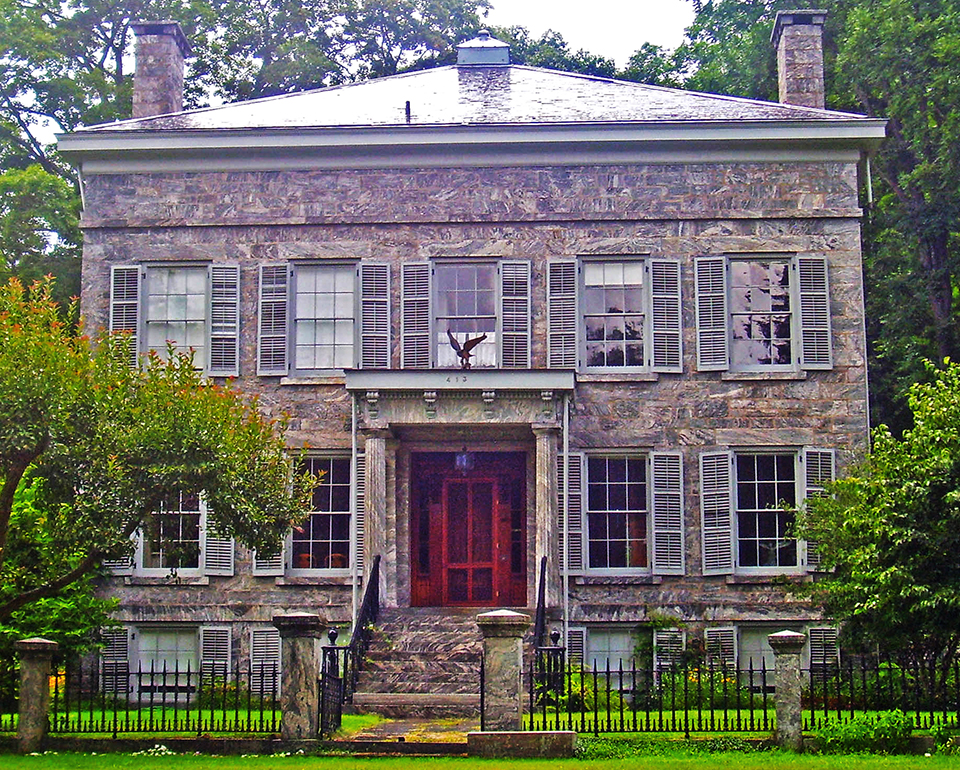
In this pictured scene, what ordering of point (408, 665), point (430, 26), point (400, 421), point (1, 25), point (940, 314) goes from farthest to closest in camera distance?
point (430, 26), point (1, 25), point (940, 314), point (400, 421), point (408, 665)

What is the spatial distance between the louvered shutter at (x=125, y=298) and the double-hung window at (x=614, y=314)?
696 cm

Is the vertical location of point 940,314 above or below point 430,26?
below

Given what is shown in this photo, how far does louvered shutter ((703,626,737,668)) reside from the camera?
76.3 ft

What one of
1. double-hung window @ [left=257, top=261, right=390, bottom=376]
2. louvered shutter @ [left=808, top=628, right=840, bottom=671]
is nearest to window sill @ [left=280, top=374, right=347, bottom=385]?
double-hung window @ [left=257, top=261, right=390, bottom=376]

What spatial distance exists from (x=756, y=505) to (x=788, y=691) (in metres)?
7.78

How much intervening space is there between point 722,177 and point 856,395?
13.9ft

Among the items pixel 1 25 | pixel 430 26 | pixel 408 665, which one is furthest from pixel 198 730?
pixel 430 26

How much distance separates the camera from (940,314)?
32.0 m

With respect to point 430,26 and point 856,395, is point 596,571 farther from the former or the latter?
point 430,26

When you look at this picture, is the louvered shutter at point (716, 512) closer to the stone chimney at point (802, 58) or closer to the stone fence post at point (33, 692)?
the stone chimney at point (802, 58)

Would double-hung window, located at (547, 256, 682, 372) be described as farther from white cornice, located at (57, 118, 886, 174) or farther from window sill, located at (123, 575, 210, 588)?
window sill, located at (123, 575, 210, 588)

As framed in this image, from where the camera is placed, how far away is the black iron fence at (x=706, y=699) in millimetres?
17125

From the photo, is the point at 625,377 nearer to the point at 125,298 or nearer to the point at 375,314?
the point at 375,314

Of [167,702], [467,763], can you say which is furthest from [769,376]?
[167,702]
